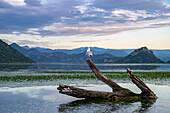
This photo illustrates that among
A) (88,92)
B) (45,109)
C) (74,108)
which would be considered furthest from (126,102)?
(45,109)

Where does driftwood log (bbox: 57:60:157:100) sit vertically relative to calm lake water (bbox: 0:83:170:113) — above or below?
above

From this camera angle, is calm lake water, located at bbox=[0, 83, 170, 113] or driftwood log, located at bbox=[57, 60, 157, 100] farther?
driftwood log, located at bbox=[57, 60, 157, 100]

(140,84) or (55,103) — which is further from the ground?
(140,84)

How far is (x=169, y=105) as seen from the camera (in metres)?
20.9

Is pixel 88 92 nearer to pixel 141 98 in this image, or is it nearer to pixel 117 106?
pixel 117 106

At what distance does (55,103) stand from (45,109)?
2765 mm

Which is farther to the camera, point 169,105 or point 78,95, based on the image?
point 78,95

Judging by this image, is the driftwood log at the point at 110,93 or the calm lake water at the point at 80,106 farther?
the driftwood log at the point at 110,93

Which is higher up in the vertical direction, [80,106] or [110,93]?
[110,93]

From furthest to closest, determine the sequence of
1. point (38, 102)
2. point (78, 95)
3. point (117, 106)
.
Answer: point (78, 95)
point (38, 102)
point (117, 106)

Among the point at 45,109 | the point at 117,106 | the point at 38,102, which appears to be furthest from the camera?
the point at 38,102

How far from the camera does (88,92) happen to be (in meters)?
23.5

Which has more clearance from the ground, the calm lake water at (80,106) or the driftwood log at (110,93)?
the driftwood log at (110,93)

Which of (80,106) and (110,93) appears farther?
(110,93)
